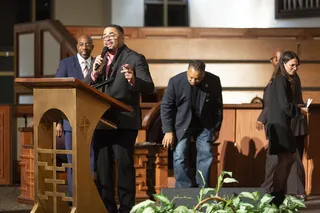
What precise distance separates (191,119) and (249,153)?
182cm

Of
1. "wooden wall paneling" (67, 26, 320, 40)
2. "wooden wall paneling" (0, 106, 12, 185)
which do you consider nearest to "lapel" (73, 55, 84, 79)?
"wooden wall paneling" (0, 106, 12, 185)

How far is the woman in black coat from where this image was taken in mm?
5766

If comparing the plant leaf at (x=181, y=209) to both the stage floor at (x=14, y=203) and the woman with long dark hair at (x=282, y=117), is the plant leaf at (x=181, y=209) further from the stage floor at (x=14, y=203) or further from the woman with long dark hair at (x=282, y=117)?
the stage floor at (x=14, y=203)

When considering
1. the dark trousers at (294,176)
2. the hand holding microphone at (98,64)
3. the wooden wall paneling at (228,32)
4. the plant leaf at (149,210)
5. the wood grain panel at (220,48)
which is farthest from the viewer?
the wooden wall paneling at (228,32)

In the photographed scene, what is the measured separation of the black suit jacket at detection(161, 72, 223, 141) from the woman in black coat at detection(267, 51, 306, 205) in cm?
42

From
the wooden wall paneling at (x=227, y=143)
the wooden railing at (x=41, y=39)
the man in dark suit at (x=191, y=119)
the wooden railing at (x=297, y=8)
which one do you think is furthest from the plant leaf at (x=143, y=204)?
the wooden railing at (x=297, y=8)

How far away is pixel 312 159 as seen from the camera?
23.1 feet

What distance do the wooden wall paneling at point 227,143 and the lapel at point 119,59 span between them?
9.97ft

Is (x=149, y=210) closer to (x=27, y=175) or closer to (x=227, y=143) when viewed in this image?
(x=27, y=175)

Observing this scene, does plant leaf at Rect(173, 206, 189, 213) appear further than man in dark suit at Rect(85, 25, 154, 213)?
No

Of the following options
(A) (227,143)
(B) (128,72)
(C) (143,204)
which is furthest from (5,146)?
(C) (143,204)

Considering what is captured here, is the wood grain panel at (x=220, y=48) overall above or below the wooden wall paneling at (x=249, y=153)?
above

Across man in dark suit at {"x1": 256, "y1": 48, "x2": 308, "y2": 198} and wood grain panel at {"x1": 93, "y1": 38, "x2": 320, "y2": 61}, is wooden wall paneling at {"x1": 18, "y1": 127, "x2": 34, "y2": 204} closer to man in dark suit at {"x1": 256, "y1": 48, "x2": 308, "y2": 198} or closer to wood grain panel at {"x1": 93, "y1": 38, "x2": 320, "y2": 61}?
man in dark suit at {"x1": 256, "y1": 48, "x2": 308, "y2": 198}

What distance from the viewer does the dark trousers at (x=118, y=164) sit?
4480 millimetres
